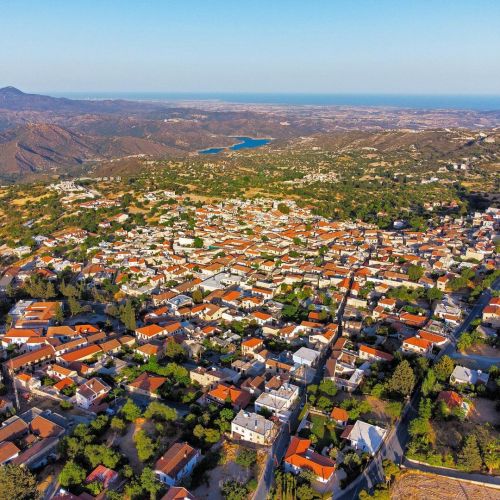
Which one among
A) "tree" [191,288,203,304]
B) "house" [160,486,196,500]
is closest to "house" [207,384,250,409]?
"house" [160,486,196,500]

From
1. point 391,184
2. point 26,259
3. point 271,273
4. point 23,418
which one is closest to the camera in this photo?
point 23,418

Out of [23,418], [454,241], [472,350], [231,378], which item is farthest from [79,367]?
[454,241]

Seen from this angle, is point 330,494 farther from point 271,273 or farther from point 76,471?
point 271,273

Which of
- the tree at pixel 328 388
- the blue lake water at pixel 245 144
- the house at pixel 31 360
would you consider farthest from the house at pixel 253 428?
the blue lake water at pixel 245 144

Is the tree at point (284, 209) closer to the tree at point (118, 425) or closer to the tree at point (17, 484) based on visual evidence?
the tree at point (118, 425)

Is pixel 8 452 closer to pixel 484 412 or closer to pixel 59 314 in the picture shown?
pixel 59 314

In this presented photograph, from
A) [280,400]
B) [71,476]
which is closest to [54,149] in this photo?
[280,400]
